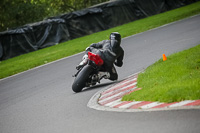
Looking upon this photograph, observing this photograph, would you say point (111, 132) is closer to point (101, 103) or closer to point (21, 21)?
point (101, 103)

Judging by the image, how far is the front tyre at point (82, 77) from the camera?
938 cm

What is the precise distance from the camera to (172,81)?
25.0 feet

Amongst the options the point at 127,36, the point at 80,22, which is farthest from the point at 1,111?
the point at 80,22

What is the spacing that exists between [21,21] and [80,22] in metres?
22.6

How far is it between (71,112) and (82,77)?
208 cm

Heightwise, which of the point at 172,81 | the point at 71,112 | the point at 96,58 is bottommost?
the point at 71,112

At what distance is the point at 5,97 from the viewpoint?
11211 mm

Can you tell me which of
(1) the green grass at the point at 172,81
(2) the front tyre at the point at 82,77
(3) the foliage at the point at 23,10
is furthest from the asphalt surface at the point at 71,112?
(3) the foliage at the point at 23,10

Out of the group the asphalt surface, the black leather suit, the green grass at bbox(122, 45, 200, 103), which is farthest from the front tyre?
the green grass at bbox(122, 45, 200, 103)

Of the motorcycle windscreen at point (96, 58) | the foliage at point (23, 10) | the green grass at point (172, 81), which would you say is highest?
the motorcycle windscreen at point (96, 58)

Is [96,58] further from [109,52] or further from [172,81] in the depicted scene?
[172,81]

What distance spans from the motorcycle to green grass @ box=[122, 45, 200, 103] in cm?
110

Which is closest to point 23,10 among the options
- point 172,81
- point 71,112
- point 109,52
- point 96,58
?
point 109,52

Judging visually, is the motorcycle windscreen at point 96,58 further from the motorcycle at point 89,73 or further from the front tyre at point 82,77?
the front tyre at point 82,77
